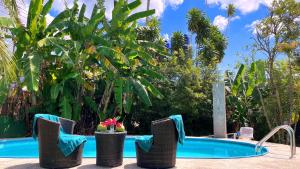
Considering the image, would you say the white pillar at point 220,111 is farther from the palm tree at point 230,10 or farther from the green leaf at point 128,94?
the palm tree at point 230,10

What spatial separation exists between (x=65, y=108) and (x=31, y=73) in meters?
2.04

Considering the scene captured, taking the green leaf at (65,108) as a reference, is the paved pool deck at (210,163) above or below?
below

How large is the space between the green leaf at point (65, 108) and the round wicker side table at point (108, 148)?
6.19 meters

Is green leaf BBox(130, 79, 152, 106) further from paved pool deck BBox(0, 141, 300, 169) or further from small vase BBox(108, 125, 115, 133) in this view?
small vase BBox(108, 125, 115, 133)

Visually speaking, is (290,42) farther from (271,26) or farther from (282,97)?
(282,97)

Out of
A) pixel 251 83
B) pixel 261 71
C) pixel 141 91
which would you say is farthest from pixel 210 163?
pixel 261 71

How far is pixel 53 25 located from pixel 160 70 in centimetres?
539

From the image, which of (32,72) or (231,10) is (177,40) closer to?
(231,10)

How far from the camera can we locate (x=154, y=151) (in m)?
5.89

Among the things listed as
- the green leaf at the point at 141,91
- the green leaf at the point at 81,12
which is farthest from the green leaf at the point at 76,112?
the green leaf at the point at 81,12

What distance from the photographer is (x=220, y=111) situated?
38.6 ft

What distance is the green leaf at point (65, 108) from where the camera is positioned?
11945 millimetres

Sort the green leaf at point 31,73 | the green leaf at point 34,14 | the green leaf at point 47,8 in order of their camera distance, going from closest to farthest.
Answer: the green leaf at point 31,73
the green leaf at point 34,14
the green leaf at point 47,8

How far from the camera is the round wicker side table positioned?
5.94 metres
